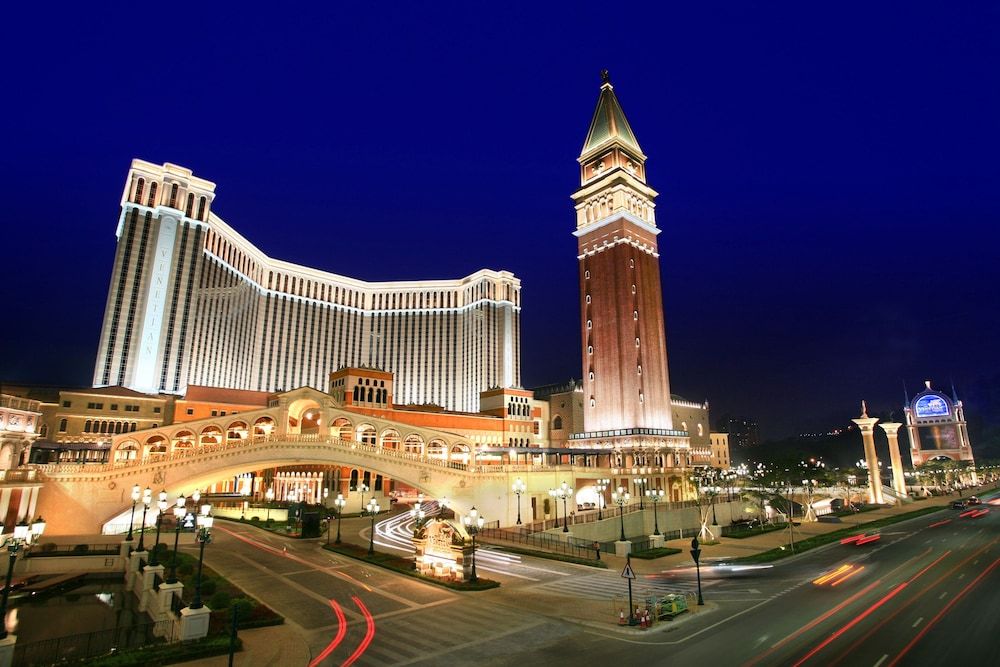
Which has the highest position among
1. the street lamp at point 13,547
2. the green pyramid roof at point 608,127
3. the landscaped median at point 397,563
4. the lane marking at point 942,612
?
the green pyramid roof at point 608,127

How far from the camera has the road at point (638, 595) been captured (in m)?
16.5

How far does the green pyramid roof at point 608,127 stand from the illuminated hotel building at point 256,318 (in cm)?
4706

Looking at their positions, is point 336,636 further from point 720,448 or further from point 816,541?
point 720,448

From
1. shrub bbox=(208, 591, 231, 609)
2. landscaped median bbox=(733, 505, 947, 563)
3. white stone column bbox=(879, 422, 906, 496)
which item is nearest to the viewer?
shrub bbox=(208, 591, 231, 609)

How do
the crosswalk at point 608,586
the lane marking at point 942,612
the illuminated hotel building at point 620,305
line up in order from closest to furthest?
the lane marking at point 942,612 → the crosswalk at point 608,586 → the illuminated hotel building at point 620,305

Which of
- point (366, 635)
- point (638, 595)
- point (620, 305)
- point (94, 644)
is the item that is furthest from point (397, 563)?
point (620, 305)

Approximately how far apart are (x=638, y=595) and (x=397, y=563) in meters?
13.8

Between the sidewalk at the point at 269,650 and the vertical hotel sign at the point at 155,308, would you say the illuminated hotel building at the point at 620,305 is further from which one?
the vertical hotel sign at the point at 155,308

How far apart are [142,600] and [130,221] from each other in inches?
3323

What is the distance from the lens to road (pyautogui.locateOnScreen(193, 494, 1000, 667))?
16.5m

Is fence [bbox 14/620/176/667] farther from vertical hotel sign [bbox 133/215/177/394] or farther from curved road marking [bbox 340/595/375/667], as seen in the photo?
vertical hotel sign [bbox 133/215/177/394]

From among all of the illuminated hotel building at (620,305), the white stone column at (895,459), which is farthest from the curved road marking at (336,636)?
the white stone column at (895,459)

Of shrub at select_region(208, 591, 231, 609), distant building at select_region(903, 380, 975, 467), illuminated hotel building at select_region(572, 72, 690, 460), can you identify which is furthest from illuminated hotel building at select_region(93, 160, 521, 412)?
distant building at select_region(903, 380, 975, 467)

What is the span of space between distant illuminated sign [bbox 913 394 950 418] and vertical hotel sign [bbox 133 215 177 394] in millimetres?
162355
